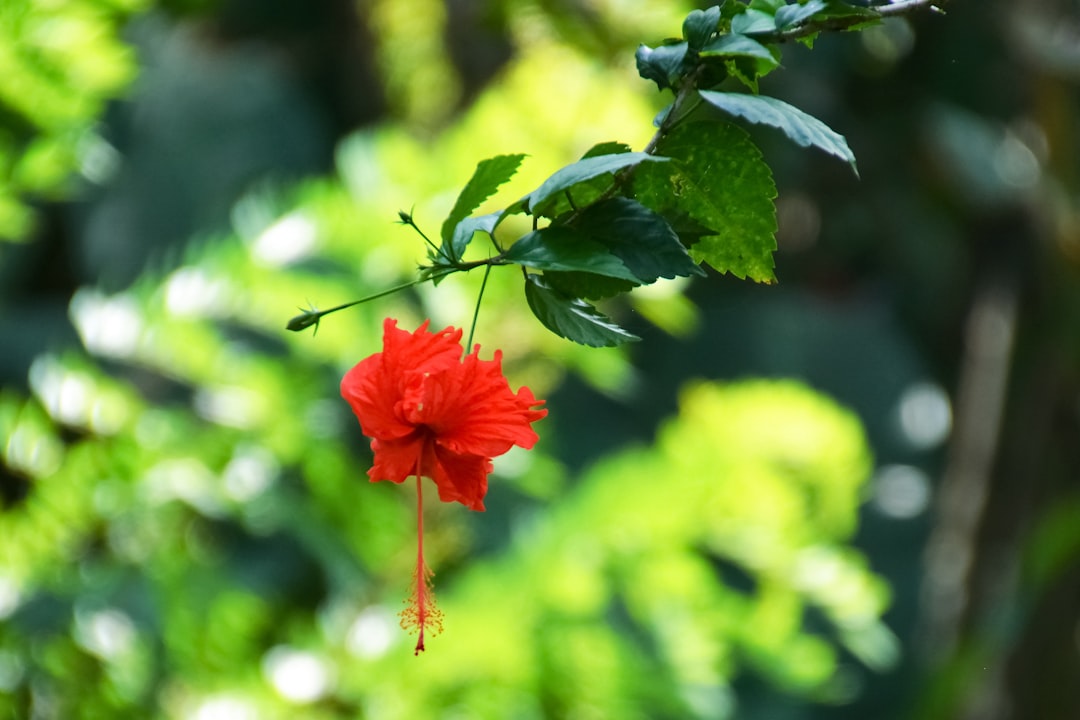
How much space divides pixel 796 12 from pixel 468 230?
0.27 ft

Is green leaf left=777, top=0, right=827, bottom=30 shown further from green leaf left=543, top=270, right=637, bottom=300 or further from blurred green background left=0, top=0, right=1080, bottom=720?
blurred green background left=0, top=0, right=1080, bottom=720

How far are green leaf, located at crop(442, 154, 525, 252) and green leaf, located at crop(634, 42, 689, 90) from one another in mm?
33

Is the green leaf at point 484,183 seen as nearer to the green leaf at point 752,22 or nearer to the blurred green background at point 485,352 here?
the green leaf at point 752,22

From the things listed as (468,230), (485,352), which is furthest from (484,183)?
(485,352)

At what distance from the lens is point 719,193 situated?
0.83 ft

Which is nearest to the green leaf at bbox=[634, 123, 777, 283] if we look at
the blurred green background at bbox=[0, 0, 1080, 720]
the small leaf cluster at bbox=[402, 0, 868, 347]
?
the small leaf cluster at bbox=[402, 0, 868, 347]

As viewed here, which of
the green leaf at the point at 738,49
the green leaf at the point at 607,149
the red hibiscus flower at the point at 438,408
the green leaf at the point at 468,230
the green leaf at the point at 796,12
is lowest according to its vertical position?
the red hibiscus flower at the point at 438,408

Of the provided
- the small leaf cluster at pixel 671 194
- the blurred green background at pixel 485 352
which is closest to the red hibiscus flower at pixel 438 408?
the small leaf cluster at pixel 671 194

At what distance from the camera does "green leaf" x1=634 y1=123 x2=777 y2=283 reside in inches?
9.7

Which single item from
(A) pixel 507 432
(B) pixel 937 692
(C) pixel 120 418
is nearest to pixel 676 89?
(A) pixel 507 432

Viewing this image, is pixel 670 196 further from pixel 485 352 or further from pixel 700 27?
pixel 485 352

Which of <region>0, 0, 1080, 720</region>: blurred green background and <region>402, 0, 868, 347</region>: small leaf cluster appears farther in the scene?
<region>0, 0, 1080, 720</region>: blurred green background

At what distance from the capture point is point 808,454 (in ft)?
3.96

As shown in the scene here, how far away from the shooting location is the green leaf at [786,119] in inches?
8.8
